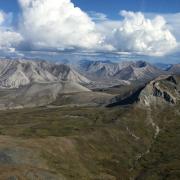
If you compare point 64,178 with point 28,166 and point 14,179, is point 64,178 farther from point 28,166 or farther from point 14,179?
point 14,179

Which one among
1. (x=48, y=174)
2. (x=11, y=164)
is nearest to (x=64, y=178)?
(x=48, y=174)

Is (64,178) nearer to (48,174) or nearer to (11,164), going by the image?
(48,174)

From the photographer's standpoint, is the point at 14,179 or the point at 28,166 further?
the point at 28,166

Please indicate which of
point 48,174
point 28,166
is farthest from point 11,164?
point 48,174

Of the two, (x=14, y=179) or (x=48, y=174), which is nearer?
(x=14, y=179)

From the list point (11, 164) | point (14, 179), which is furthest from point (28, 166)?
point (14, 179)

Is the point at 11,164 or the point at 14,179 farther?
the point at 11,164

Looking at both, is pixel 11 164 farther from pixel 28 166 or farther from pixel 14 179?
pixel 14 179
